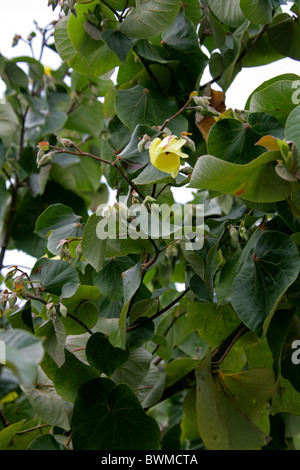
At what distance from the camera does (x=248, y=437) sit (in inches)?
27.4

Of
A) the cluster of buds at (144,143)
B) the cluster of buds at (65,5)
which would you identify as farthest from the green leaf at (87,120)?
the cluster of buds at (144,143)

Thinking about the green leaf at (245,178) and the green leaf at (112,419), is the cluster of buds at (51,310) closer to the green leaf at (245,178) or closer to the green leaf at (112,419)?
the green leaf at (112,419)

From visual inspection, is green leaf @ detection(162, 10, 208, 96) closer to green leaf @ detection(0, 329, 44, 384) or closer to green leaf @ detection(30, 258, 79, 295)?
green leaf @ detection(30, 258, 79, 295)

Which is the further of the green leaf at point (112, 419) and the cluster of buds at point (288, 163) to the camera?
the green leaf at point (112, 419)

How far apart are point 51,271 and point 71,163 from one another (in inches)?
22.5

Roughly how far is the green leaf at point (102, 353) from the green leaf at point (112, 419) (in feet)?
0.07

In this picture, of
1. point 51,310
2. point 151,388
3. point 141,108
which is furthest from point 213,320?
point 141,108

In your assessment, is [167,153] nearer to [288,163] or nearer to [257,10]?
[288,163]

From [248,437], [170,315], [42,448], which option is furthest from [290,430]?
[42,448]

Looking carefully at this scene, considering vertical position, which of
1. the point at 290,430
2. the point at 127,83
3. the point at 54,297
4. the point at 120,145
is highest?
the point at 127,83

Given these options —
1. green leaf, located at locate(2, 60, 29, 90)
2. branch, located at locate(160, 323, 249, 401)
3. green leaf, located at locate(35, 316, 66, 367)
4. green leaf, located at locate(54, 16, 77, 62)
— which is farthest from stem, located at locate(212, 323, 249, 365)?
green leaf, located at locate(2, 60, 29, 90)

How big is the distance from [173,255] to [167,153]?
248mm

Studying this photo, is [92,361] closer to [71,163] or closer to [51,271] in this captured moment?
[51,271]

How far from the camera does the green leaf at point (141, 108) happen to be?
2.85 feet
